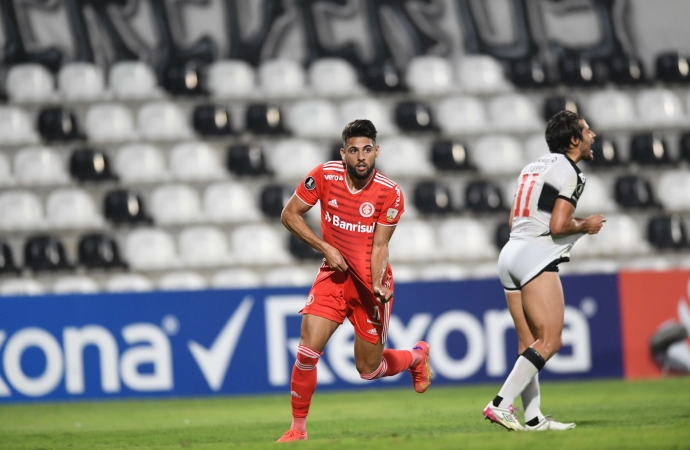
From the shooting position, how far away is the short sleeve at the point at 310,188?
262 inches

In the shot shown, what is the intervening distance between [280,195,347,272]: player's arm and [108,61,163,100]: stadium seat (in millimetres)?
8373

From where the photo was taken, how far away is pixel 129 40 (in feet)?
50.2

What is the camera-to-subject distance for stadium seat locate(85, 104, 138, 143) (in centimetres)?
1405

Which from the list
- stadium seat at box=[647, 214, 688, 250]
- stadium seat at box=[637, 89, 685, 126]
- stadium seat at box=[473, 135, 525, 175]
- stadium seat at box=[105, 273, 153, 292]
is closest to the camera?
stadium seat at box=[105, 273, 153, 292]

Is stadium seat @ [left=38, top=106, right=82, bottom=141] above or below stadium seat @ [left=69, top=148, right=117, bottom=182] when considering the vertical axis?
above

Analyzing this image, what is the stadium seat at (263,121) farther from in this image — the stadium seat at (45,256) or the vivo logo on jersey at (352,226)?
the vivo logo on jersey at (352,226)

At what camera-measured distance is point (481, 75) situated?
14.8 m

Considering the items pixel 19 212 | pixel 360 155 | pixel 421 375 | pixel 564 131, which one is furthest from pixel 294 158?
pixel 564 131

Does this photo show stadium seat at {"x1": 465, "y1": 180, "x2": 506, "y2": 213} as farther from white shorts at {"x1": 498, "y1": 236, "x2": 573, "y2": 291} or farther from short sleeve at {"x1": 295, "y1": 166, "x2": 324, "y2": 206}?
short sleeve at {"x1": 295, "y1": 166, "x2": 324, "y2": 206}

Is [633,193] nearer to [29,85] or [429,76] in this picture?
[429,76]

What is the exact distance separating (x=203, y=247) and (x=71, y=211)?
1.98 m

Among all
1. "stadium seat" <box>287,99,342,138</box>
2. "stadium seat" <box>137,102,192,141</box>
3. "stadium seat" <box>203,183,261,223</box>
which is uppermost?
"stadium seat" <box>137,102,192,141</box>

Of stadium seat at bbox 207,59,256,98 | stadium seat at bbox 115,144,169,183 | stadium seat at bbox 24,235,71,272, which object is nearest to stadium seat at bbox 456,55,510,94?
stadium seat at bbox 207,59,256,98

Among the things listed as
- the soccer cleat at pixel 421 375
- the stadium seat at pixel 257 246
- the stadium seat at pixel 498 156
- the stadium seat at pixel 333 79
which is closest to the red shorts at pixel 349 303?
the soccer cleat at pixel 421 375
